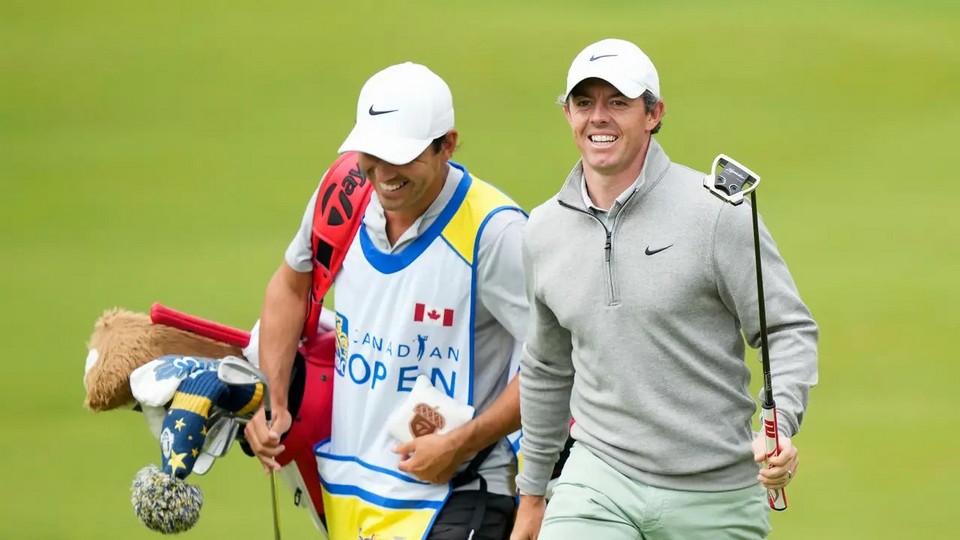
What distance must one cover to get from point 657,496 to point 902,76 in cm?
754

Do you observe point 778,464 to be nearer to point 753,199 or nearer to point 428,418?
point 753,199

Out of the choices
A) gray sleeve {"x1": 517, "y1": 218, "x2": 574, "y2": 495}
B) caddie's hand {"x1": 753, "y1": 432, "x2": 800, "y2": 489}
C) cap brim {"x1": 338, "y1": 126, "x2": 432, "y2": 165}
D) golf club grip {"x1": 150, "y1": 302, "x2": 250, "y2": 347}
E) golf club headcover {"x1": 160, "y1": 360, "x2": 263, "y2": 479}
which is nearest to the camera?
caddie's hand {"x1": 753, "y1": 432, "x2": 800, "y2": 489}

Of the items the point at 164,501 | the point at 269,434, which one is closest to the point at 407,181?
the point at 269,434

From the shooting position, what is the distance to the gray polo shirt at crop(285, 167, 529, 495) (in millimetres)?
5000

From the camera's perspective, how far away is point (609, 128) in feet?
14.7

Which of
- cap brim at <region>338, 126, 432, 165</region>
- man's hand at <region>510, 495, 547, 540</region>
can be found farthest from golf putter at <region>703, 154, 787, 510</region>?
cap brim at <region>338, 126, 432, 165</region>

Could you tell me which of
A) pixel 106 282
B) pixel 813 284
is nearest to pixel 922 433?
pixel 813 284

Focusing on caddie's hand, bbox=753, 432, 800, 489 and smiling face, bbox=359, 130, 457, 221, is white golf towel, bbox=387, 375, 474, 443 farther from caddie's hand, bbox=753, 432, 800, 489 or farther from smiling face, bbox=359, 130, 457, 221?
caddie's hand, bbox=753, 432, 800, 489

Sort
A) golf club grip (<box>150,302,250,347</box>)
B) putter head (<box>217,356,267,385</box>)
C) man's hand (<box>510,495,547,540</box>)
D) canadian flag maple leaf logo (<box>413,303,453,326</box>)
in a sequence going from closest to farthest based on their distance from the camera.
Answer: man's hand (<box>510,495,547,540</box>) < canadian flag maple leaf logo (<box>413,303,453,326</box>) < putter head (<box>217,356,267,385</box>) < golf club grip (<box>150,302,250,347</box>)

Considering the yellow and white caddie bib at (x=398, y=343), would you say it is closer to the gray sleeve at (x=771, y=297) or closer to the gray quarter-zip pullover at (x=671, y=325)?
the gray quarter-zip pullover at (x=671, y=325)

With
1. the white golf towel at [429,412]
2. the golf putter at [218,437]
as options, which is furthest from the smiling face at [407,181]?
the golf putter at [218,437]

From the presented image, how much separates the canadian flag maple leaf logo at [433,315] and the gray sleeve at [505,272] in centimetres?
12

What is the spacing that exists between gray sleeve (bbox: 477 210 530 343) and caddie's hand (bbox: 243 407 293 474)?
76 centimetres

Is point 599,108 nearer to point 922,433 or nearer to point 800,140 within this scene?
point 922,433
